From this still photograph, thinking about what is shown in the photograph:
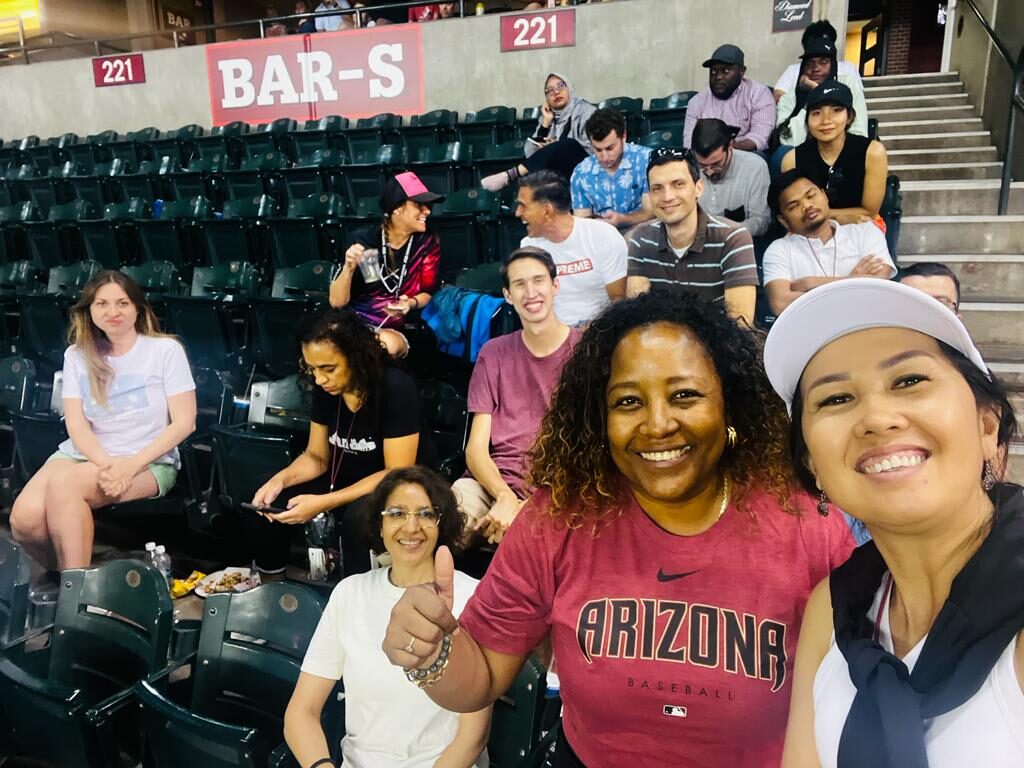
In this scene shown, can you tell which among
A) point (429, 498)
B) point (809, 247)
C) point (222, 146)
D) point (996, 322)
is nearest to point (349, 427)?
point (429, 498)

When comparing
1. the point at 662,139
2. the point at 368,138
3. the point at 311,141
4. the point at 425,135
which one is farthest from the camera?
the point at 311,141

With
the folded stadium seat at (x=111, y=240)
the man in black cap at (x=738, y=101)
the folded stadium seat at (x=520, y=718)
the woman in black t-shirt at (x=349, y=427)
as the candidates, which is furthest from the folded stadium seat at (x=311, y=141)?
the folded stadium seat at (x=520, y=718)

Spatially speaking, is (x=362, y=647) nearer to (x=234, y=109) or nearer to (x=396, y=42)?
(x=396, y=42)

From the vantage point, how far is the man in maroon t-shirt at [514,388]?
7.95 ft

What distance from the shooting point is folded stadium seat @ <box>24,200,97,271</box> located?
554cm

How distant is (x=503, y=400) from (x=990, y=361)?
2.12 metres

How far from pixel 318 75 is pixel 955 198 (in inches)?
283

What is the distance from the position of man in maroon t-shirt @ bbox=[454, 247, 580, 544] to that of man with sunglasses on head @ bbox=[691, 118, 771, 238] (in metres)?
1.27

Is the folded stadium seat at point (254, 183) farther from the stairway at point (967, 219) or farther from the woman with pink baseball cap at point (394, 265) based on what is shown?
the stairway at point (967, 219)

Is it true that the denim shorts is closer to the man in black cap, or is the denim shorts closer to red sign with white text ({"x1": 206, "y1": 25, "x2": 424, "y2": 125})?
the man in black cap

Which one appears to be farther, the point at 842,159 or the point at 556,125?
the point at 556,125

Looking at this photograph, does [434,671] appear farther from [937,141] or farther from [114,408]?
[937,141]

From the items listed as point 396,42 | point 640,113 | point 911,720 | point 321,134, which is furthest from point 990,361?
point 396,42

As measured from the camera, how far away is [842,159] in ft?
10.5
